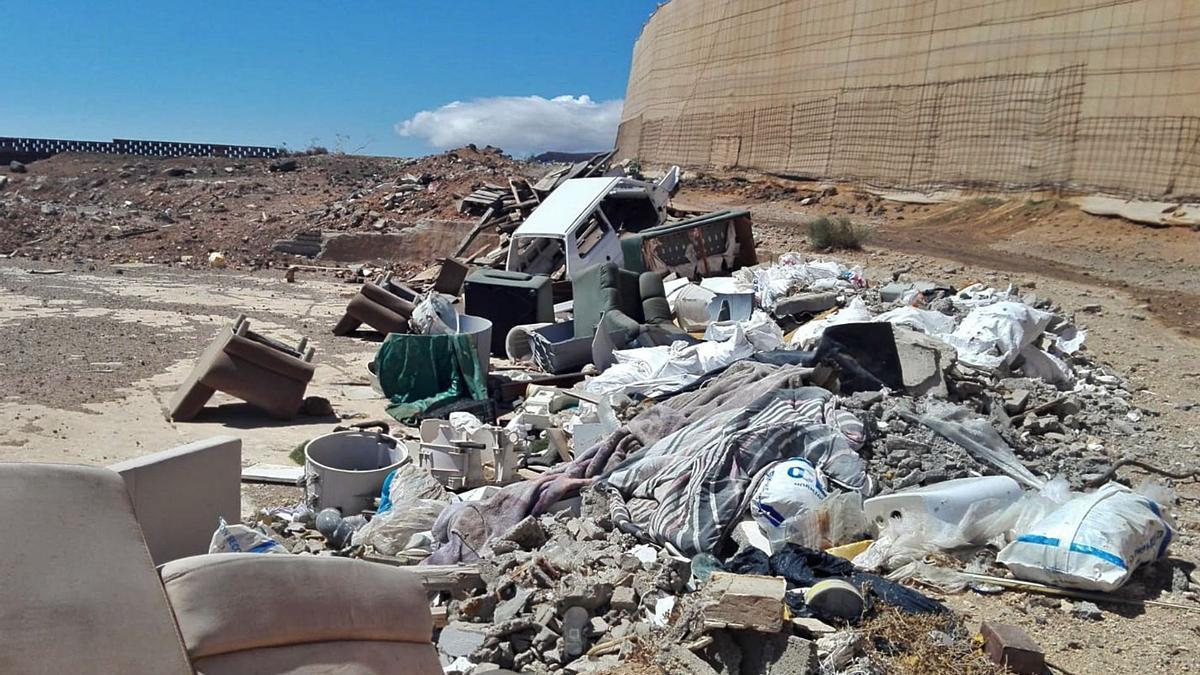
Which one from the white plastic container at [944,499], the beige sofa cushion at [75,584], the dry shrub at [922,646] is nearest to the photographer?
the beige sofa cushion at [75,584]

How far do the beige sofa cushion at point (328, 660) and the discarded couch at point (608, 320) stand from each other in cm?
654

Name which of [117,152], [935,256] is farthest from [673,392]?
[117,152]

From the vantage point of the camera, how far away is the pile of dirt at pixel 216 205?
69.7ft

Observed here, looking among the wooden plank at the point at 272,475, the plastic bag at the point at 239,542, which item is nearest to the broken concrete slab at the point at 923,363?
the wooden plank at the point at 272,475

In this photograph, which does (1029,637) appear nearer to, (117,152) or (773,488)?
(773,488)

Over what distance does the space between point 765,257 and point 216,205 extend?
19.3 meters

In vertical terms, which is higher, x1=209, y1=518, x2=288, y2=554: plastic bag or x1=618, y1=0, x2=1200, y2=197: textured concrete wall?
x1=618, y1=0, x2=1200, y2=197: textured concrete wall

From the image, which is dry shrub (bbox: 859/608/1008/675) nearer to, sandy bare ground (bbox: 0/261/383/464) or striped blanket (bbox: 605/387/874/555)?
striped blanket (bbox: 605/387/874/555)

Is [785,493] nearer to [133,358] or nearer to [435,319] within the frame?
[435,319]

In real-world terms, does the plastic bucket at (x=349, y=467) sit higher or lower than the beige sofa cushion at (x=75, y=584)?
lower

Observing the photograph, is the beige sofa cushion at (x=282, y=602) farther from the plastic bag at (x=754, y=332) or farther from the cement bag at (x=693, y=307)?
the cement bag at (x=693, y=307)

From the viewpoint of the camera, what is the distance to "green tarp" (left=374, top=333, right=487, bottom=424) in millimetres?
8352

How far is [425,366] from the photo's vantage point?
8.45m

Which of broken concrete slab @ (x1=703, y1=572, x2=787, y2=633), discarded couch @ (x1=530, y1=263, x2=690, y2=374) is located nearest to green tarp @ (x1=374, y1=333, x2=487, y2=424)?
discarded couch @ (x1=530, y1=263, x2=690, y2=374)
